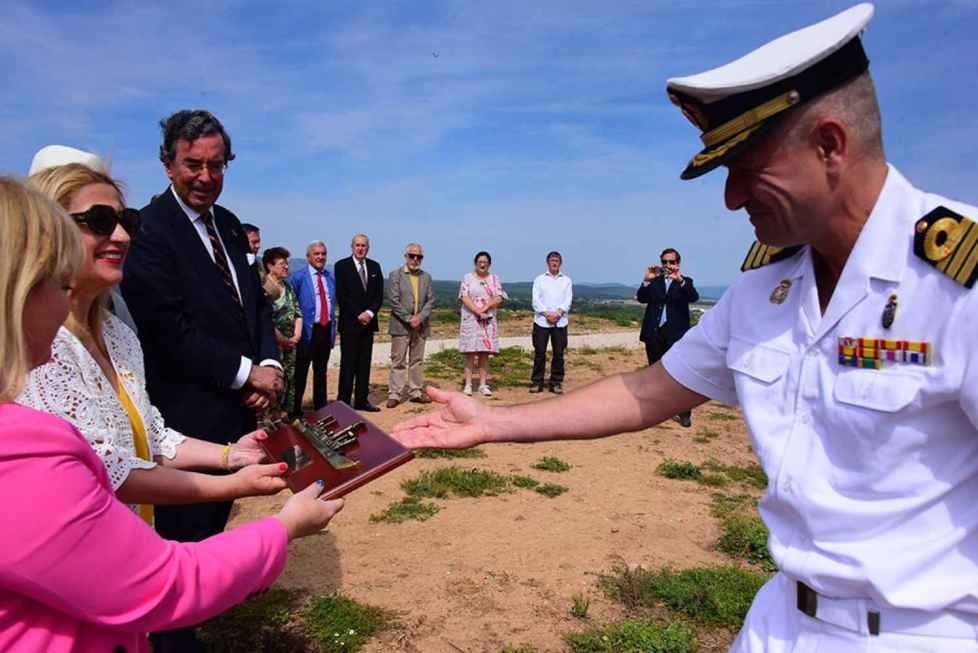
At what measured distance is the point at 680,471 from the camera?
7031 millimetres

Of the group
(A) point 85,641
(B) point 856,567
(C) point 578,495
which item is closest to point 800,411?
(B) point 856,567

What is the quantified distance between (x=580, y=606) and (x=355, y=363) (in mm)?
5804

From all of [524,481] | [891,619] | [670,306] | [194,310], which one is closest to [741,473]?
[524,481]

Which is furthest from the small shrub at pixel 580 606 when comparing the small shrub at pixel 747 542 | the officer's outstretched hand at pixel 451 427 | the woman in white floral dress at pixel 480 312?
the woman in white floral dress at pixel 480 312

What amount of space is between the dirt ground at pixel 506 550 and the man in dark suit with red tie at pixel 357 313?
96.5 inches

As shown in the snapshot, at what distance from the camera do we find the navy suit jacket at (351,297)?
30.2ft

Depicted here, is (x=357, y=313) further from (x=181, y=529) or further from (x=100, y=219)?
(x=100, y=219)

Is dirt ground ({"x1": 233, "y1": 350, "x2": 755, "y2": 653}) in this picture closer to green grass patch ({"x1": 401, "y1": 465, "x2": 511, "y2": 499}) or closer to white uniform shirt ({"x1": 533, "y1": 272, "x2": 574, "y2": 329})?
green grass patch ({"x1": 401, "y1": 465, "x2": 511, "y2": 499})

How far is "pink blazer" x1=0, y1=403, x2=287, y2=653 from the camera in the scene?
1.21 m

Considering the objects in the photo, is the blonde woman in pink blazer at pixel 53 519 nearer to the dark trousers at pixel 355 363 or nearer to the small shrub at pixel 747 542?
the small shrub at pixel 747 542

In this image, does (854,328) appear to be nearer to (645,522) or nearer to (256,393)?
(256,393)

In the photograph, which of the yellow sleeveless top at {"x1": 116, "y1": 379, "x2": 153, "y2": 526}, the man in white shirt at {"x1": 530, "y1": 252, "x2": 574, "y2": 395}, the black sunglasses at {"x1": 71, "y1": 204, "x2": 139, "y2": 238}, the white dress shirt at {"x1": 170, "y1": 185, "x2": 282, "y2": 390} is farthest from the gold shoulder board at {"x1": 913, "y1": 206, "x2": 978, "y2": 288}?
the man in white shirt at {"x1": 530, "y1": 252, "x2": 574, "y2": 395}

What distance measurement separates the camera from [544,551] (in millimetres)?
5031

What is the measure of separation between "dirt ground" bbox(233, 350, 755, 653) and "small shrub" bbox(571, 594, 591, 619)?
0.04 metres
